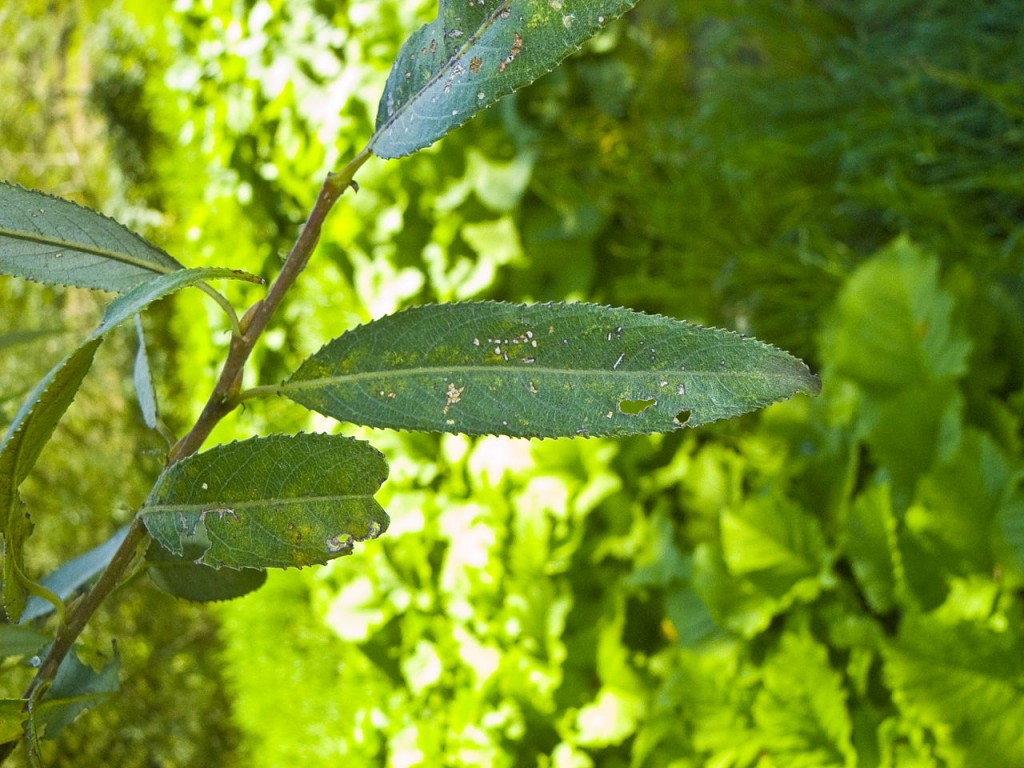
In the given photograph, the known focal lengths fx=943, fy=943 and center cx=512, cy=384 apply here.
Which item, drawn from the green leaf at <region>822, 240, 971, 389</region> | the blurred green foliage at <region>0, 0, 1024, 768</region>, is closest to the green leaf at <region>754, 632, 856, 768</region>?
the blurred green foliage at <region>0, 0, 1024, 768</region>

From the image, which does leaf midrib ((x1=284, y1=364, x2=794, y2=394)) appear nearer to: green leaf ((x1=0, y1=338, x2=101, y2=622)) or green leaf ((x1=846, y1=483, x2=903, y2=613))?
green leaf ((x1=0, y1=338, x2=101, y2=622))

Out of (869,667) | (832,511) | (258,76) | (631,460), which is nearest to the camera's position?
(869,667)

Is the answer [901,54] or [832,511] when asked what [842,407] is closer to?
[832,511]

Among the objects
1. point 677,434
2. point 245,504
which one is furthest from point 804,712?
point 245,504

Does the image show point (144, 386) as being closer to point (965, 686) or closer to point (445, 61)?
point (445, 61)

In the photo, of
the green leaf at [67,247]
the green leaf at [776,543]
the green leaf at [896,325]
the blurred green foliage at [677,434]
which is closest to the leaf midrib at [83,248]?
the green leaf at [67,247]

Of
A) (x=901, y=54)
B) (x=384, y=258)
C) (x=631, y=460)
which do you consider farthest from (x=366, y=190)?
(x=901, y=54)
